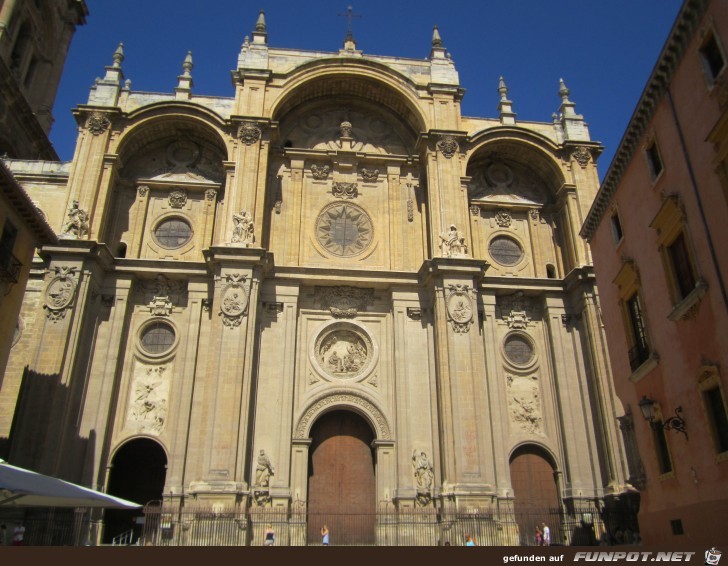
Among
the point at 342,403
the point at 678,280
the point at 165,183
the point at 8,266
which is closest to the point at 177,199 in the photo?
the point at 165,183

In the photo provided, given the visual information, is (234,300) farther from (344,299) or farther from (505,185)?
(505,185)

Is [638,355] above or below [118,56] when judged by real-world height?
below

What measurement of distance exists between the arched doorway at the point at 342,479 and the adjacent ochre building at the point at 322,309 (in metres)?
0.08

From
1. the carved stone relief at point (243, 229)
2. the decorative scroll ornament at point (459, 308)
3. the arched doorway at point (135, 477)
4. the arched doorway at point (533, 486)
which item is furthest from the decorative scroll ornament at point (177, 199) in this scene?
the arched doorway at point (533, 486)

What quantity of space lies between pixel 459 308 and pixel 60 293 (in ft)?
46.8

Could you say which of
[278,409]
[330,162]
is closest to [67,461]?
[278,409]

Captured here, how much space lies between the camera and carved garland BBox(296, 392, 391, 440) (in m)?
21.5

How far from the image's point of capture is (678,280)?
1395 cm

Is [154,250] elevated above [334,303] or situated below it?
above

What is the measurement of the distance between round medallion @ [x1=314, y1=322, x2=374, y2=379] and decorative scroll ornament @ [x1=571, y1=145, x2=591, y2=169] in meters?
12.3

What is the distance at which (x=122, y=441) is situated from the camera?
68.4 feet

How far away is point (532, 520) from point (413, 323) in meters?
8.30

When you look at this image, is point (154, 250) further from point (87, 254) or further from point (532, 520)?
point (532, 520)

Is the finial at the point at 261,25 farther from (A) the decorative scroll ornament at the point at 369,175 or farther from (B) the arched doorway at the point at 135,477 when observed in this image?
(B) the arched doorway at the point at 135,477
